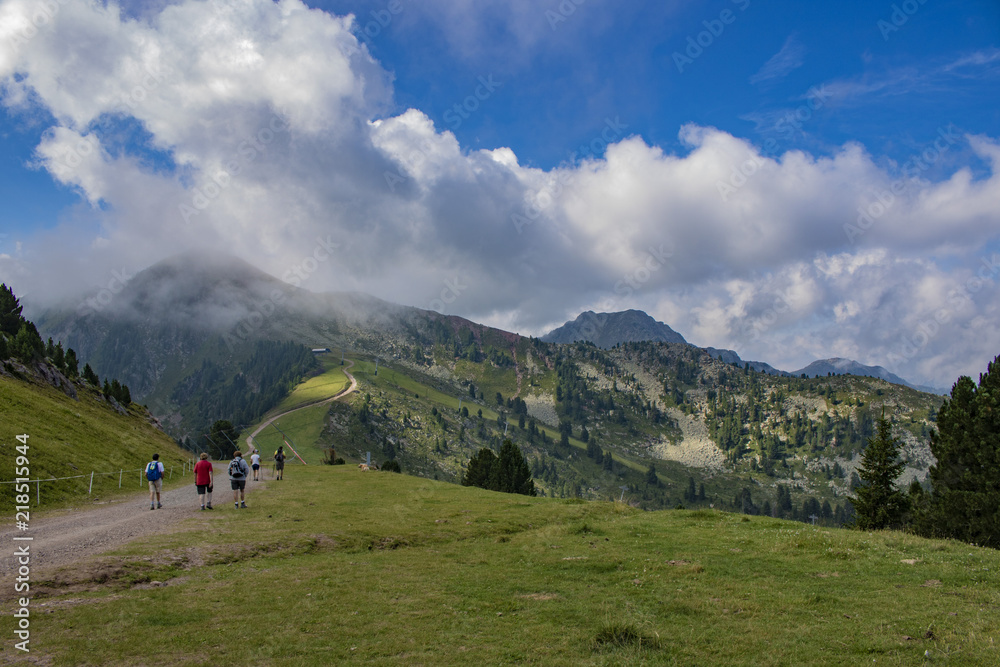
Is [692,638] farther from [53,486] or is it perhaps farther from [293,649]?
[53,486]

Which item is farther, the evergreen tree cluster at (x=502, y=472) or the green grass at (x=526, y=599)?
the evergreen tree cluster at (x=502, y=472)

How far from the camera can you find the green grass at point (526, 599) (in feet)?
39.3

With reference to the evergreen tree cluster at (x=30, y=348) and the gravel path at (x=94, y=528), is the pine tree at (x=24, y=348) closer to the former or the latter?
the evergreen tree cluster at (x=30, y=348)

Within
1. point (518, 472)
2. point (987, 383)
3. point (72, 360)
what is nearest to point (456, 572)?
point (987, 383)

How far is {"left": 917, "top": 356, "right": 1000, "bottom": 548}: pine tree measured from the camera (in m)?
36.1

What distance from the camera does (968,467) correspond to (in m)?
40.3

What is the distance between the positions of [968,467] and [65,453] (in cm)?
7439

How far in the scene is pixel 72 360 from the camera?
102062 millimetres

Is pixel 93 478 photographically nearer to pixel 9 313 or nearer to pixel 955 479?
pixel 955 479

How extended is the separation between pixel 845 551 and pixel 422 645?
18797 mm

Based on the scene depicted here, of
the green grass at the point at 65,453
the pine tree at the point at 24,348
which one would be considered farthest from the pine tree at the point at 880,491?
the pine tree at the point at 24,348

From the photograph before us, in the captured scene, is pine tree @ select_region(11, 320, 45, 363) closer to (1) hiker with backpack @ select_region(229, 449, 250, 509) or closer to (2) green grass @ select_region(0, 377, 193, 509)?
(2) green grass @ select_region(0, 377, 193, 509)

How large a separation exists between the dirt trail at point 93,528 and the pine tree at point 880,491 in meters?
50.5

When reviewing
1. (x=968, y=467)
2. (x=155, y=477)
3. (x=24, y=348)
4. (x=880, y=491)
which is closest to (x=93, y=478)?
(x=155, y=477)
